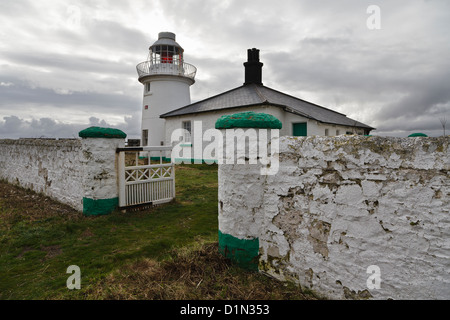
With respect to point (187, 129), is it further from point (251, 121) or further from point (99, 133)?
point (251, 121)

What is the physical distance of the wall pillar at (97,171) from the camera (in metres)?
6.27

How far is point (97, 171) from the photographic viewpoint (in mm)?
6273

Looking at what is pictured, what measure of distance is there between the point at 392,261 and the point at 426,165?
0.90m

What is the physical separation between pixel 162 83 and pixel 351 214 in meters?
18.3

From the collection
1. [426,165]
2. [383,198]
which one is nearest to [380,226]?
[383,198]

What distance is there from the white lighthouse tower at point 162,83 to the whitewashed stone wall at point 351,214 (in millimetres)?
16578

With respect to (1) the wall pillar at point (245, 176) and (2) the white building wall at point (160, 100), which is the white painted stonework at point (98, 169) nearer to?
(1) the wall pillar at point (245, 176)

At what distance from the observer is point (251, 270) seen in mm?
3246

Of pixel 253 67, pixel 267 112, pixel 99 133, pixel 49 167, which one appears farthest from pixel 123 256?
pixel 253 67

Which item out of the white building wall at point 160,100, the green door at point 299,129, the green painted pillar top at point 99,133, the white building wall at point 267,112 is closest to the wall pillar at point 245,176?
the green painted pillar top at point 99,133

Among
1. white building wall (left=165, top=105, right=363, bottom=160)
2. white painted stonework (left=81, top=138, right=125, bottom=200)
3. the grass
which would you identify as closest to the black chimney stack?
white building wall (left=165, top=105, right=363, bottom=160)

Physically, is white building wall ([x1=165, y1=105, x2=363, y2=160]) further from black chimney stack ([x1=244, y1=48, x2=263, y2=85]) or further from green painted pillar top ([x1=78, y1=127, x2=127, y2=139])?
green painted pillar top ([x1=78, y1=127, x2=127, y2=139])
